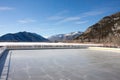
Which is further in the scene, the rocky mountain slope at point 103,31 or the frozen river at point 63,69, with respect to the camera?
the rocky mountain slope at point 103,31

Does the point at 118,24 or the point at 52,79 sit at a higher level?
the point at 118,24

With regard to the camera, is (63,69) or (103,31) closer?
(63,69)

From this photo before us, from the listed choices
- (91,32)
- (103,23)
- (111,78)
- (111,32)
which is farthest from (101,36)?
(111,78)

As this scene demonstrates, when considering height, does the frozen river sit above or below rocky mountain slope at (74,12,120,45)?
below

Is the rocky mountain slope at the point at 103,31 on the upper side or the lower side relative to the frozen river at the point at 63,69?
upper

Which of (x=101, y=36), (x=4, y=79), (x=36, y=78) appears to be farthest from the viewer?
(x=101, y=36)

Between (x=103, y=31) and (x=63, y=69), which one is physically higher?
(x=103, y=31)

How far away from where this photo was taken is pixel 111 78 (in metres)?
9.07

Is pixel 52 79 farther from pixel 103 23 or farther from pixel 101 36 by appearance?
pixel 103 23

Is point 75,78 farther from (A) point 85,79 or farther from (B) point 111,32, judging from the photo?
(B) point 111,32

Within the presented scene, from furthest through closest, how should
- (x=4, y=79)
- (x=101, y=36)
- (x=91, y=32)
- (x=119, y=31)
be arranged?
(x=91, y=32) → (x=101, y=36) → (x=119, y=31) → (x=4, y=79)

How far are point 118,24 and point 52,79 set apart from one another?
10545 cm

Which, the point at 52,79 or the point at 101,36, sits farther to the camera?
the point at 101,36

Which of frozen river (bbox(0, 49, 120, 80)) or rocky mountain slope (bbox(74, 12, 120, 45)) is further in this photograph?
rocky mountain slope (bbox(74, 12, 120, 45))
